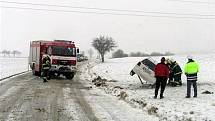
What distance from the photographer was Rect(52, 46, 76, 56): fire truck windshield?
95.6 ft

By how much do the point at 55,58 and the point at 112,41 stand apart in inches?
2938

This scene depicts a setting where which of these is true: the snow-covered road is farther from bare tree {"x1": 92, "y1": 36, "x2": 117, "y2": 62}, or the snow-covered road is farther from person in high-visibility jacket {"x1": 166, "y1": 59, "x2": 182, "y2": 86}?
bare tree {"x1": 92, "y1": 36, "x2": 117, "y2": 62}

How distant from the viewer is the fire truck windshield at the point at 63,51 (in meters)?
29.1

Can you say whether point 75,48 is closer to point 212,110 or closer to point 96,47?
point 212,110

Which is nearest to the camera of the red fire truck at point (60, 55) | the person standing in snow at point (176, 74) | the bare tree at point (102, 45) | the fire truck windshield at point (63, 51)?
the person standing in snow at point (176, 74)

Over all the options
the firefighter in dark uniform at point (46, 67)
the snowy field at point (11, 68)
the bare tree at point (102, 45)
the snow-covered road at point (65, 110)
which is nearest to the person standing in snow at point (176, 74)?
the snow-covered road at point (65, 110)

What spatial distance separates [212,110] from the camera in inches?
448

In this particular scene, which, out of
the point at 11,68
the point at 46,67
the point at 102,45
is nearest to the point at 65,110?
the point at 46,67

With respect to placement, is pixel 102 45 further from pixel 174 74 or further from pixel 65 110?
pixel 65 110

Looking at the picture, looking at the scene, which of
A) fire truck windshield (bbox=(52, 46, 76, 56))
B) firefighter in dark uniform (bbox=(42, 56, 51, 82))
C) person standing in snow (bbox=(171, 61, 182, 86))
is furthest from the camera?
fire truck windshield (bbox=(52, 46, 76, 56))

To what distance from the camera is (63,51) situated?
29.4m

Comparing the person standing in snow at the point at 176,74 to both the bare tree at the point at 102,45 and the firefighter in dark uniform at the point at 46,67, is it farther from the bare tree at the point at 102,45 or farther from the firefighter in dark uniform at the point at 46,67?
the bare tree at the point at 102,45

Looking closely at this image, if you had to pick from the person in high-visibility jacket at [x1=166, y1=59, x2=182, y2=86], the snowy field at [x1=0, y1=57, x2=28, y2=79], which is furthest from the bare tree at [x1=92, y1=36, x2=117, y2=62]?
the person in high-visibility jacket at [x1=166, y1=59, x2=182, y2=86]

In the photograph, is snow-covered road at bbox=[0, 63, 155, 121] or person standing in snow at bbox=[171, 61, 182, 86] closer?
snow-covered road at bbox=[0, 63, 155, 121]
